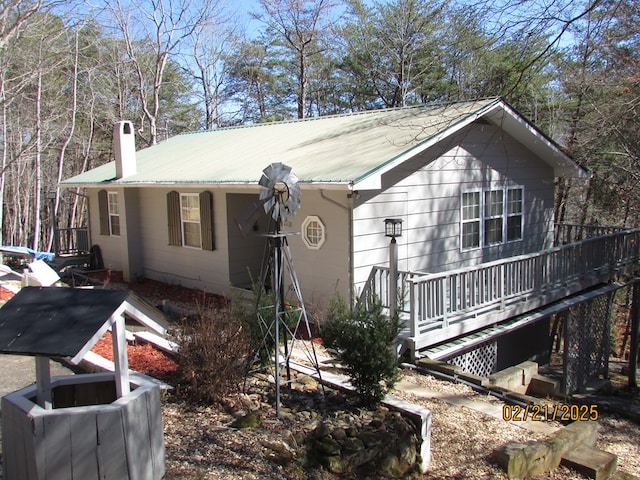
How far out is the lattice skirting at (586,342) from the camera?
10992mm

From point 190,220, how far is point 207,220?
964mm

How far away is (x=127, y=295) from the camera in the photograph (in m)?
3.99

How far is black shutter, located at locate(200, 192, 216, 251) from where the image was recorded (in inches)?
441

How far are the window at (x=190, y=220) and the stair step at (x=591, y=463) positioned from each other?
7.89 meters

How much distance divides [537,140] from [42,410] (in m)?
10.7

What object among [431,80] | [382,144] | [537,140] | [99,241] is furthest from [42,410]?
[431,80]

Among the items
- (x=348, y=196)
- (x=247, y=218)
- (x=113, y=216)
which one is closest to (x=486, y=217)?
(x=348, y=196)

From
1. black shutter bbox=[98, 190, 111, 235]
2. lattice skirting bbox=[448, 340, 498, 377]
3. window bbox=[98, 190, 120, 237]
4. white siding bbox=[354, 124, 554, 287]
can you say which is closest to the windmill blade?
white siding bbox=[354, 124, 554, 287]

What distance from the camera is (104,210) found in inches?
591

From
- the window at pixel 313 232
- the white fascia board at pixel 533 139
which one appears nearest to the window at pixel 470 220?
the white fascia board at pixel 533 139

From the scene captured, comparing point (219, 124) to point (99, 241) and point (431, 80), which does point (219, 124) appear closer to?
point (431, 80)

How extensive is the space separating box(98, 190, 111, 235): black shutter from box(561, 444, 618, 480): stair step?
12.9 m

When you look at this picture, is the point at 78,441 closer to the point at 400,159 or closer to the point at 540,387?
the point at 400,159

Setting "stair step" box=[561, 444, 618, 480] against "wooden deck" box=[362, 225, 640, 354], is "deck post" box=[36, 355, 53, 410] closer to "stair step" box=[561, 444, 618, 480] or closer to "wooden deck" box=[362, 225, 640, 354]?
"wooden deck" box=[362, 225, 640, 354]
